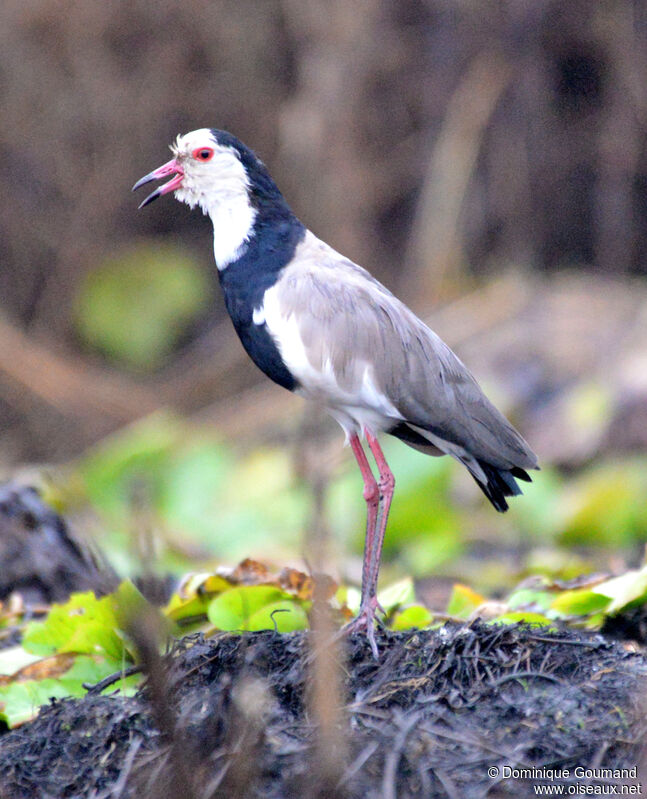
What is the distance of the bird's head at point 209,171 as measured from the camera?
450 cm

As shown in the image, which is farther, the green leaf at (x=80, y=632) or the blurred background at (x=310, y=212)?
the blurred background at (x=310, y=212)

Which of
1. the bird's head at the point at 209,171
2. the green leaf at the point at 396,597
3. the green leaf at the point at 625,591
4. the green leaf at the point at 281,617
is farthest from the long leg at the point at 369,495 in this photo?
the bird's head at the point at 209,171

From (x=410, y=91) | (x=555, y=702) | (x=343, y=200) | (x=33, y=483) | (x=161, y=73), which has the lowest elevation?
(x=555, y=702)

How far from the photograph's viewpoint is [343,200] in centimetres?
1078

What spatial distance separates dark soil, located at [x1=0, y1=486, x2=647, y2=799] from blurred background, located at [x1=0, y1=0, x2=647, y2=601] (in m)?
4.26

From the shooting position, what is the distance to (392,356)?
4258 mm

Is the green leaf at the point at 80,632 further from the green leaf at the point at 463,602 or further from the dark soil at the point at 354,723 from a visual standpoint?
the green leaf at the point at 463,602

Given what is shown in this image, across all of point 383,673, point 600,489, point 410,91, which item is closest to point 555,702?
point 383,673

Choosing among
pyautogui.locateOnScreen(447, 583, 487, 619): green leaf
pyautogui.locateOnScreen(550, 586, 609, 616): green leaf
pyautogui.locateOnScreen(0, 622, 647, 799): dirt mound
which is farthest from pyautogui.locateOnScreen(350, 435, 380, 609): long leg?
pyautogui.locateOnScreen(550, 586, 609, 616): green leaf

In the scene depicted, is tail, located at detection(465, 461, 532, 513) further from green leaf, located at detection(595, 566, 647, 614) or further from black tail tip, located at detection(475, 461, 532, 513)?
green leaf, located at detection(595, 566, 647, 614)

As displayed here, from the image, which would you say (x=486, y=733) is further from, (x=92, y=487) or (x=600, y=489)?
(x=92, y=487)

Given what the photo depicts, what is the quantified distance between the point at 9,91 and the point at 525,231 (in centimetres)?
531

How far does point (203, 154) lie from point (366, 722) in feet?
7.74

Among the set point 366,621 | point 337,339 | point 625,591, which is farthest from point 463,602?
Answer: point 337,339
